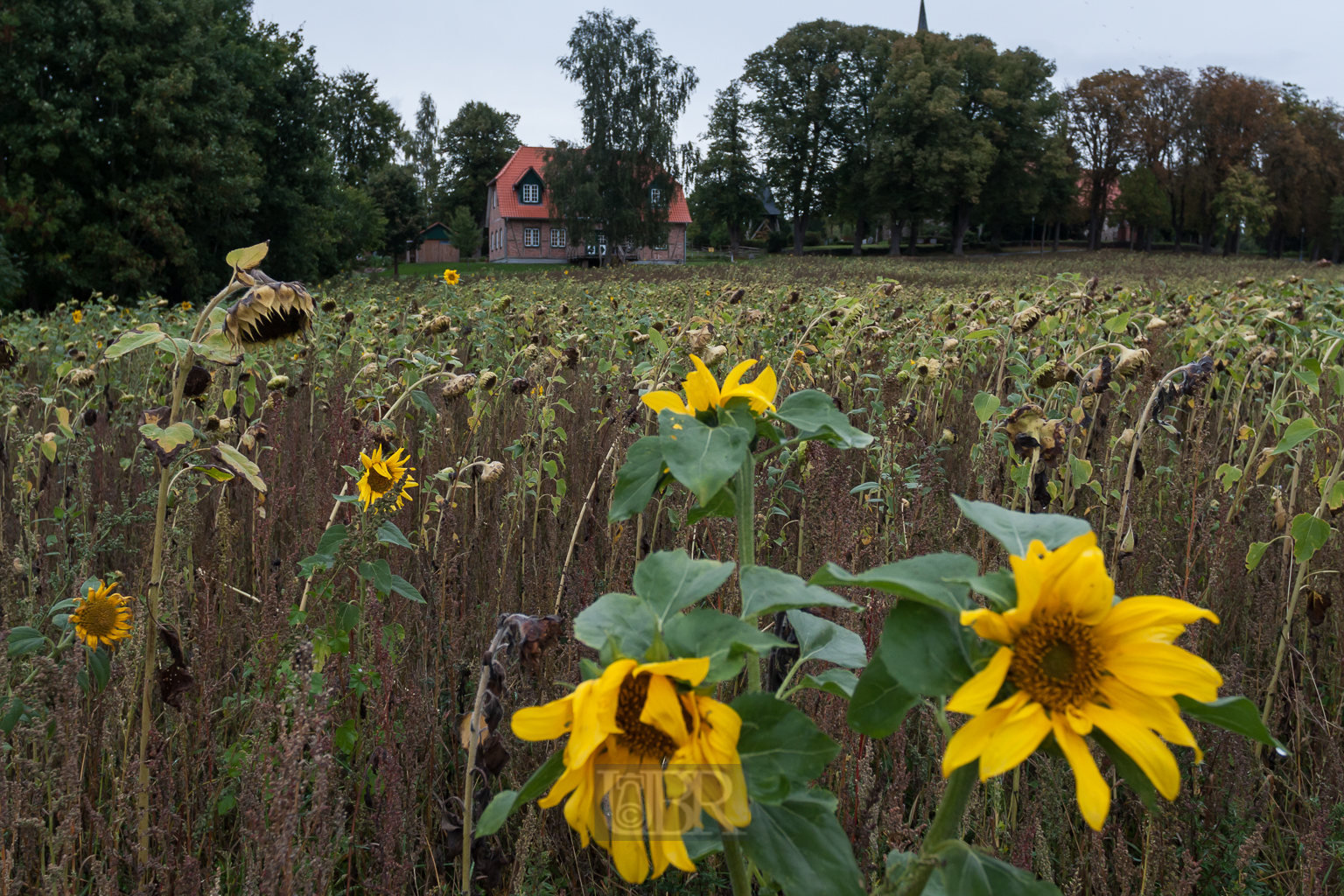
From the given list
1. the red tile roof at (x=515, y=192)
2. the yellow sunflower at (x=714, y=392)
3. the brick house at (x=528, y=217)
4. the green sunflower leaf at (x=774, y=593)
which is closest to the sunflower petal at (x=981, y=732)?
the green sunflower leaf at (x=774, y=593)

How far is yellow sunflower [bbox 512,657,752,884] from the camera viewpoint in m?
0.58

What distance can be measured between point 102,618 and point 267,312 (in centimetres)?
88

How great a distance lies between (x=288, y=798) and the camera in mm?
1138

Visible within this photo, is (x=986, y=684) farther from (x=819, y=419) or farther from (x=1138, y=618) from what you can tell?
(x=819, y=419)

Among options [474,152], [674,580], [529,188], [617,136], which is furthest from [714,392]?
[474,152]

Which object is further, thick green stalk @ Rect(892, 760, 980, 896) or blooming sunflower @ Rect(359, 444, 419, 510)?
blooming sunflower @ Rect(359, 444, 419, 510)

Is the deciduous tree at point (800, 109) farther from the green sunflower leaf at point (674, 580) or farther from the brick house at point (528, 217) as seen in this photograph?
the green sunflower leaf at point (674, 580)

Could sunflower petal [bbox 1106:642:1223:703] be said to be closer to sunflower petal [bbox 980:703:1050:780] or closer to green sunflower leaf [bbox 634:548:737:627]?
sunflower petal [bbox 980:703:1050:780]

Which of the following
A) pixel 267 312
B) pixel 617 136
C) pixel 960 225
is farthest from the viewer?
pixel 960 225

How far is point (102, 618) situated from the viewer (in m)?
1.83

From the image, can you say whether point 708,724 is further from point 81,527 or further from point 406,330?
point 406,330

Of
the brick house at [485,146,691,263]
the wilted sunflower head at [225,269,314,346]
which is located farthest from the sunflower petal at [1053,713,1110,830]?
the brick house at [485,146,691,263]

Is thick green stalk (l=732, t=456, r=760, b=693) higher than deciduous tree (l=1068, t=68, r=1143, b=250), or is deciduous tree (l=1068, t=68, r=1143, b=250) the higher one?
deciduous tree (l=1068, t=68, r=1143, b=250)

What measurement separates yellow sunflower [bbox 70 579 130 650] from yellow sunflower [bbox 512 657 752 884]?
160 centimetres
